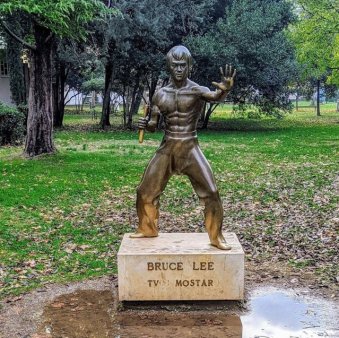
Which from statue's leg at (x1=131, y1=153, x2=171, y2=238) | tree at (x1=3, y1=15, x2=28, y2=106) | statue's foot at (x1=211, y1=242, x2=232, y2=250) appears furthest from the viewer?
tree at (x1=3, y1=15, x2=28, y2=106)

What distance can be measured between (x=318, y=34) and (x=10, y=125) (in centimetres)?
1557

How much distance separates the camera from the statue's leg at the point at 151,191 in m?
5.89

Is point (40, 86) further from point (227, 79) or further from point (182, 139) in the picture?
point (227, 79)

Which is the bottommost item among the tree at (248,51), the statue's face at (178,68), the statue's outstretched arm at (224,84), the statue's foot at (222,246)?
the statue's foot at (222,246)

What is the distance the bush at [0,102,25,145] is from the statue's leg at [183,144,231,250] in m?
15.1

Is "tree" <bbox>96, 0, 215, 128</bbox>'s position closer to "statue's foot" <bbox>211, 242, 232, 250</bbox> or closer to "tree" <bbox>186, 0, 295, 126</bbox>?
"tree" <bbox>186, 0, 295, 126</bbox>

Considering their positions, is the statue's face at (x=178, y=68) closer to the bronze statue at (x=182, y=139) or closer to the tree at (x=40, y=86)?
the bronze statue at (x=182, y=139)

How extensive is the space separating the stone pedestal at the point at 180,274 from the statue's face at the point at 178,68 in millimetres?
1827

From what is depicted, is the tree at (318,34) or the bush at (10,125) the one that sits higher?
the tree at (318,34)

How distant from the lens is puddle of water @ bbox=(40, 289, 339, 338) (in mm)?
5137

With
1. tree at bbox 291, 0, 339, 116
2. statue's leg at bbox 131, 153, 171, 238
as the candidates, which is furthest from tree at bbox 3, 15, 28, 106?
statue's leg at bbox 131, 153, 171, 238

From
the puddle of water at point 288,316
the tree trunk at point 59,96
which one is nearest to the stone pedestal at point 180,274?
the puddle of water at point 288,316

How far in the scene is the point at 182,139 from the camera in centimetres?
575

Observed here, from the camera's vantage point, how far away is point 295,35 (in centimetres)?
2967
